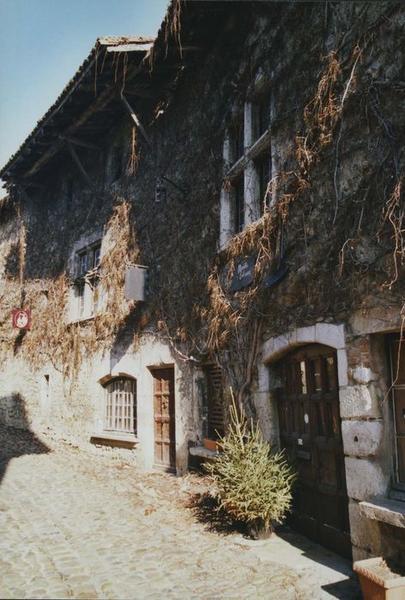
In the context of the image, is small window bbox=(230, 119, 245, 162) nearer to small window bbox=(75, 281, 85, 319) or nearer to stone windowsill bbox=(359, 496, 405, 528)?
stone windowsill bbox=(359, 496, 405, 528)

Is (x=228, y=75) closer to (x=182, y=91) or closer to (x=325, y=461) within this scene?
(x=182, y=91)

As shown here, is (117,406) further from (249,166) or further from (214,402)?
Result: (249,166)

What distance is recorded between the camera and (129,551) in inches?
164

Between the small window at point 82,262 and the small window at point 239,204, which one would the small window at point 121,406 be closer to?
the small window at point 82,262

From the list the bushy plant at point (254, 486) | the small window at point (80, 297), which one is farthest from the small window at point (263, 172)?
the small window at point (80, 297)

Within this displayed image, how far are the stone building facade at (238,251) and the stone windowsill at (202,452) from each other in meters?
0.06

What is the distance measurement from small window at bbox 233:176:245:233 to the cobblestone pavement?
3522 mm

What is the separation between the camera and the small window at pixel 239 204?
249 inches

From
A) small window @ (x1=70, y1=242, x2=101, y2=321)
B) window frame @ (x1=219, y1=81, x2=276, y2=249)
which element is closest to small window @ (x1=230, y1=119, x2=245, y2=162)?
window frame @ (x1=219, y1=81, x2=276, y2=249)

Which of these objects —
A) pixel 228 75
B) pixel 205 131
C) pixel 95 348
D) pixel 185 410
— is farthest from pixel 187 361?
pixel 228 75

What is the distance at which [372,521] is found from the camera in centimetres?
366

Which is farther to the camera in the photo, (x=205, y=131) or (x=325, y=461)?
(x=205, y=131)

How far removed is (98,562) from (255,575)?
4.32ft

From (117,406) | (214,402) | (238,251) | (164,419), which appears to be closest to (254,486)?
(214,402)
